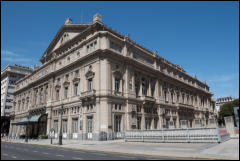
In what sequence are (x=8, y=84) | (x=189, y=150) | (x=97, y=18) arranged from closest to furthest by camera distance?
(x=189, y=150) → (x=97, y=18) → (x=8, y=84)

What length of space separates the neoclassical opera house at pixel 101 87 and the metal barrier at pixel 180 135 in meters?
5.51

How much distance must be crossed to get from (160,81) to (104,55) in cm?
2064

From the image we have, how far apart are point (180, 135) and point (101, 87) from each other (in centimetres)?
1624

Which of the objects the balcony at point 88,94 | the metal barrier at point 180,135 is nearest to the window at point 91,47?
the balcony at point 88,94

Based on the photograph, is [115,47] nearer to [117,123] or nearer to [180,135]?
[117,123]

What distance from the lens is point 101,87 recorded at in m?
35.2

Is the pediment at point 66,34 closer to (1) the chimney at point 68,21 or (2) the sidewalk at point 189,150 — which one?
(1) the chimney at point 68,21

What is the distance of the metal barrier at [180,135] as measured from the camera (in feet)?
74.3

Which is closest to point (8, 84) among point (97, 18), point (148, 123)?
point (97, 18)

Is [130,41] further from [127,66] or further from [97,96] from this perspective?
[97,96]

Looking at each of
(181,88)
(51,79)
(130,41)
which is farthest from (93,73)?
(181,88)

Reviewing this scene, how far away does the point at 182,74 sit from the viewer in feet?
217

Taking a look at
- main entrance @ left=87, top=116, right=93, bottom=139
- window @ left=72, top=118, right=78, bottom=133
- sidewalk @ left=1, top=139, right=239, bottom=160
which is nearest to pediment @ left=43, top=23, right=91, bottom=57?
window @ left=72, top=118, right=78, bottom=133

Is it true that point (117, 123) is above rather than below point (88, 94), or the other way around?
below
